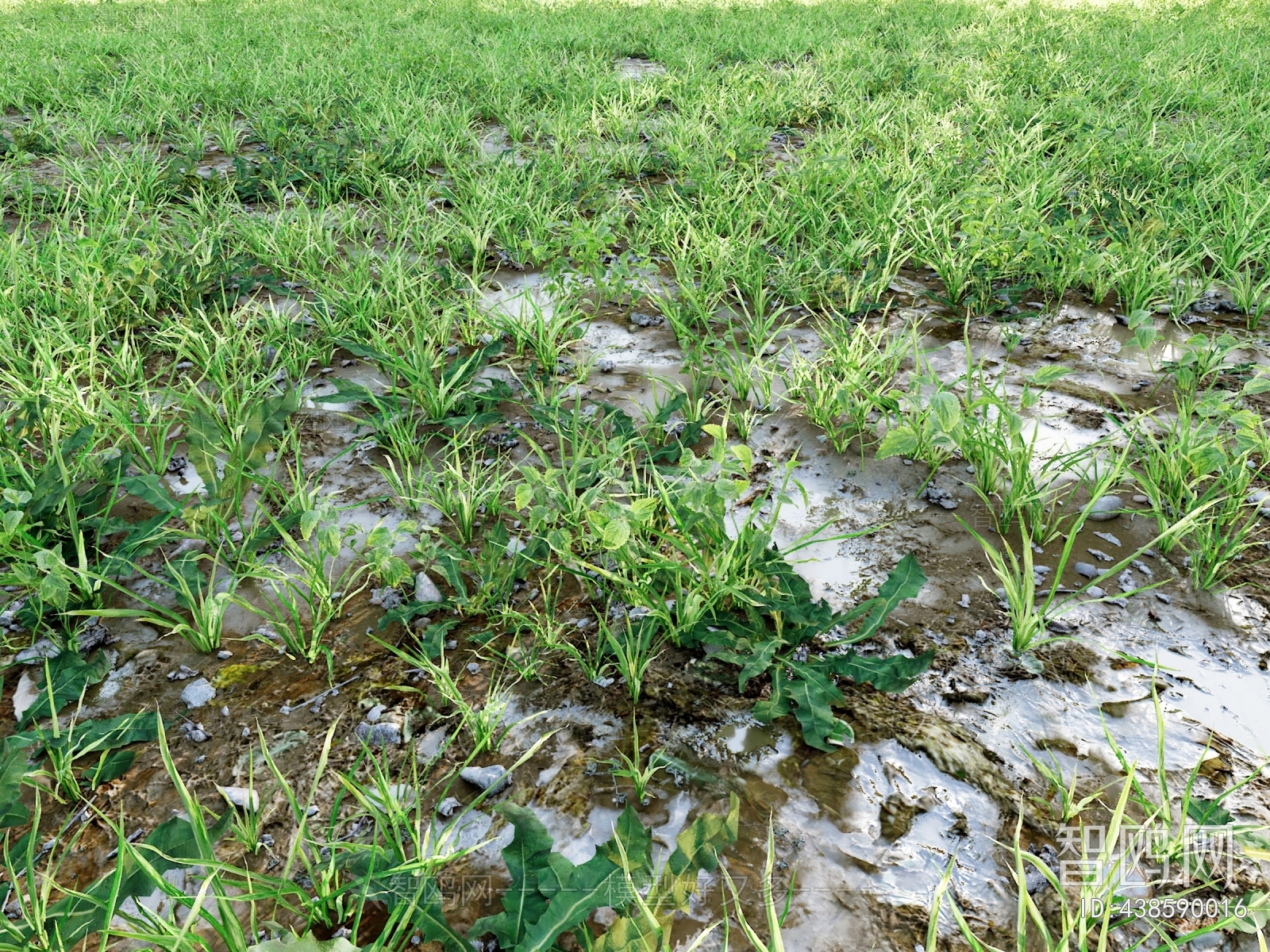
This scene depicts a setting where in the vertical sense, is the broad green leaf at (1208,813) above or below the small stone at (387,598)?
above

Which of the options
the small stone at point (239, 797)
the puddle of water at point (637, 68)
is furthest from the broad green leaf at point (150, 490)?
the puddle of water at point (637, 68)

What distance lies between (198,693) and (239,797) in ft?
1.07

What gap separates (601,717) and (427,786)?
1.30 feet

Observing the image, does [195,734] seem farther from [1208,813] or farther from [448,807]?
[1208,813]

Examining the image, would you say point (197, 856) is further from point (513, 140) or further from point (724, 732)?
point (513, 140)

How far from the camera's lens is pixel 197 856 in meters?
1.38

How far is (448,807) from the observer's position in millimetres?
1536

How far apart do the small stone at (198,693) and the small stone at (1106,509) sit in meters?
2.39

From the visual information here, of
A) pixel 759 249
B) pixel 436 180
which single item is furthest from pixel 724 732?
pixel 436 180

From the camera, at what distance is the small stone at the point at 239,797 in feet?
4.97

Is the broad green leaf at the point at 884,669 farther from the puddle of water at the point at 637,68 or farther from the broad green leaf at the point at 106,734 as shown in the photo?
the puddle of water at the point at 637,68

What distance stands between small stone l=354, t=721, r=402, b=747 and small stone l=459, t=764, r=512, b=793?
7.6 inches

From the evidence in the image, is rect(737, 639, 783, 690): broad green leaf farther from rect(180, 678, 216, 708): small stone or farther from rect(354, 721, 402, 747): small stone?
Answer: rect(180, 678, 216, 708): small stone

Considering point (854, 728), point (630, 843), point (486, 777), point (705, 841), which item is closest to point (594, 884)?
point (630, 843)
